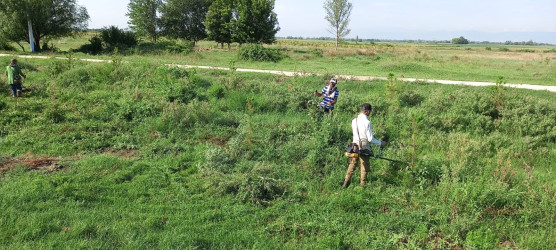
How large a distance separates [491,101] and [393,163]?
6.27 m

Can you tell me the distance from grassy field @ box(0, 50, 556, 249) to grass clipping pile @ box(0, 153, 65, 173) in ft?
0.11

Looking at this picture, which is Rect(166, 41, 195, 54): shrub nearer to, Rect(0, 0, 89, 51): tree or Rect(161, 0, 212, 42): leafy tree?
Rect(0, 0, 89, 51): tree

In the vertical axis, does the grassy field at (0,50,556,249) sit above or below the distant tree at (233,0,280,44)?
below

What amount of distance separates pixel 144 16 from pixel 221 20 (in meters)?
10.0

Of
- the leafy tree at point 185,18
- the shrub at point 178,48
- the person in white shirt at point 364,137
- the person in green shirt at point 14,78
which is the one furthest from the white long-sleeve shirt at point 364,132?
the leafy tree at point 185,18

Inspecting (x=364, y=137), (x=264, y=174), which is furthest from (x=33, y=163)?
(x=364, y=137)

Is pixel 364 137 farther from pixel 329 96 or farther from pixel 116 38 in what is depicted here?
pixel 116 38

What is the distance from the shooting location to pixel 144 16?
39.6 metres

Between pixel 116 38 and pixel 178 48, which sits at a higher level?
pixel 116 38

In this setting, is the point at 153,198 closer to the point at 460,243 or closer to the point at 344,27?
the point at 460,243

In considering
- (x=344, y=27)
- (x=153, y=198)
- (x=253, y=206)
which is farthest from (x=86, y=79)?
(x=344, y=27)

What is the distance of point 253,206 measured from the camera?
5.91m

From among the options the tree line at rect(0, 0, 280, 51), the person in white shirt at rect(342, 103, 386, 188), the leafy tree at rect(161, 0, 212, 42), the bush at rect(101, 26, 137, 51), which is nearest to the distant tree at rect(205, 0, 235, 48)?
the tree line at rect(0, 0, 280, 51)

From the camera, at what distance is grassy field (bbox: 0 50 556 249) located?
506cm
